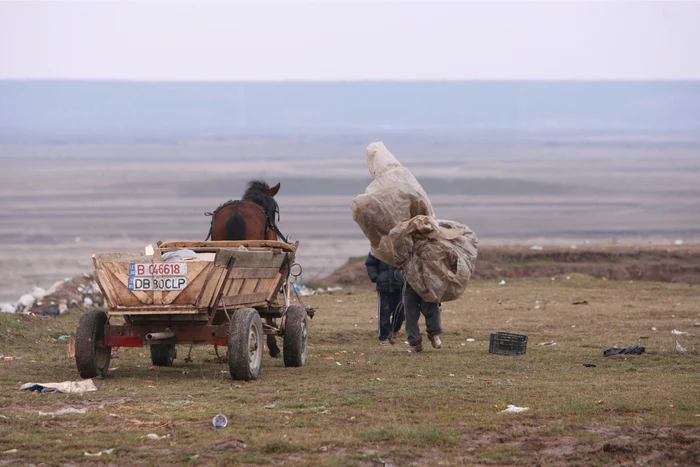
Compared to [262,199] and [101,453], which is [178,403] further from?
[262,199]

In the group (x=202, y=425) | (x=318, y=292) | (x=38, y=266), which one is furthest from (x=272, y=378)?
(x=38, y=266)

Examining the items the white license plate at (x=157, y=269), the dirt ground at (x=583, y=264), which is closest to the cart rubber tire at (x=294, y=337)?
the white license plate at (x=157, y=269)

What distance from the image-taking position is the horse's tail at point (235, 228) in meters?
12.6

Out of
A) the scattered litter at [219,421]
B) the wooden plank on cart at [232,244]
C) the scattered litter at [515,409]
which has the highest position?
the wooden plank on cart at [232,244]

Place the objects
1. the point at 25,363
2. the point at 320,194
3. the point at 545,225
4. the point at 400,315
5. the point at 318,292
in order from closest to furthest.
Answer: the point at 25,363 < the point at 400,315 < the point at 318,292 < the point at 545,225 < the point at 320,194

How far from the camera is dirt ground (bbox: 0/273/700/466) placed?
701 centimetres

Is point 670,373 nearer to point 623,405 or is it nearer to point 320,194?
point 623,405

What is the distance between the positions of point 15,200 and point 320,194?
1562 cm

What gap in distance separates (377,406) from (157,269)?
2548 mm

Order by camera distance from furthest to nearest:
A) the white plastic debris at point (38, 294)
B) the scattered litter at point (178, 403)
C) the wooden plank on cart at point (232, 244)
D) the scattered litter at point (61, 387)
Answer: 1. the white plastic debris at point (38, 294)
2. the wooden plank on cart at point (232, 244)
3. the scattered litter at point (61, 387)
4. the scattered litter at point (178, 403)

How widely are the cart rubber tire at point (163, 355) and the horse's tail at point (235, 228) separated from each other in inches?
60.2

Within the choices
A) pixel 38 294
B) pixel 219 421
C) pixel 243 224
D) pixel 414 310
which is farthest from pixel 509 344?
pixel 38 294

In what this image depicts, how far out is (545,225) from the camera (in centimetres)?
4088

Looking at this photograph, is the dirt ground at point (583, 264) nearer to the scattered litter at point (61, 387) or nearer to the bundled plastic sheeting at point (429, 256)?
the bundled plastic sheeting at point (429, 256)
